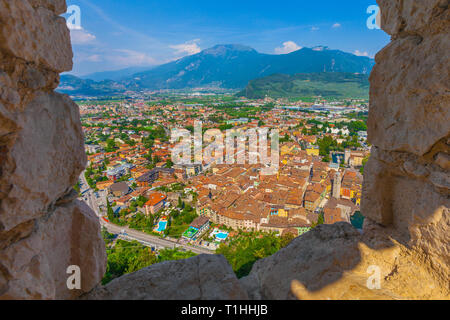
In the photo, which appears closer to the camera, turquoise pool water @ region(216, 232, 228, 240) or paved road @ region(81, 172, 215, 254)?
paved road @ region(81, 172, 215, 254)

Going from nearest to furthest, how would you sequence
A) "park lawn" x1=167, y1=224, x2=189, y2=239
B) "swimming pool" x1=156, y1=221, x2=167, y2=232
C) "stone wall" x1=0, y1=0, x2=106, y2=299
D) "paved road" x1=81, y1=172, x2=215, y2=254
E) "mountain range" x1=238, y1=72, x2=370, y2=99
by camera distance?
"stone wall" x1=0, y1=0, x2=106, y2=299
"paved road" x1=81, y1=172, x2=215, y2=254
"park lawn" x1=167, y1=224, x2=189, y2=239
"swimming pool" x1=156, y1=221, x2=167, y2=232
"mountain range" x1=238, y1=72, x2=370, y2=99

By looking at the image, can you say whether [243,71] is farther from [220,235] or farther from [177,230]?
[220,235]

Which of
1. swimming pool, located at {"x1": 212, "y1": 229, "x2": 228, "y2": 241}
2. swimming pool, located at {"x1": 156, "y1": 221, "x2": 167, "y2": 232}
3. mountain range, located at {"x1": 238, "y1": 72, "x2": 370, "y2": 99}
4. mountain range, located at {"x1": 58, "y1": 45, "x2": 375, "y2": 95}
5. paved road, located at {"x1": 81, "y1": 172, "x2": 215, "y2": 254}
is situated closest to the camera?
paved road, located at {"x1": 81, "y1": 172, "x2": 215, "y2": 254}

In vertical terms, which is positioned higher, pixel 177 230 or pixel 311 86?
pixel 311 86

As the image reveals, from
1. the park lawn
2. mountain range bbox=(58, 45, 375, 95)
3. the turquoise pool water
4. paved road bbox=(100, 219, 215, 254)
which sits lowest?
paved road bbox=(100, 219, 215, 254)


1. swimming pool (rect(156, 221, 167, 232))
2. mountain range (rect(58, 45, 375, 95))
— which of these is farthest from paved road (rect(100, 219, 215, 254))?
mountain range (rect(58, 45, 375, 95))

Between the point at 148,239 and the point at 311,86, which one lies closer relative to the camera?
the point at 148,239

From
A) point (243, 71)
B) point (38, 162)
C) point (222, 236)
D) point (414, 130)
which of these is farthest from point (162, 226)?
point (243, 71)

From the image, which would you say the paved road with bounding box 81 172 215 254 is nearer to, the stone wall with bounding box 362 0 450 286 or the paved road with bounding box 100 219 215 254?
the paved road with bounding box 100 219 215 254
